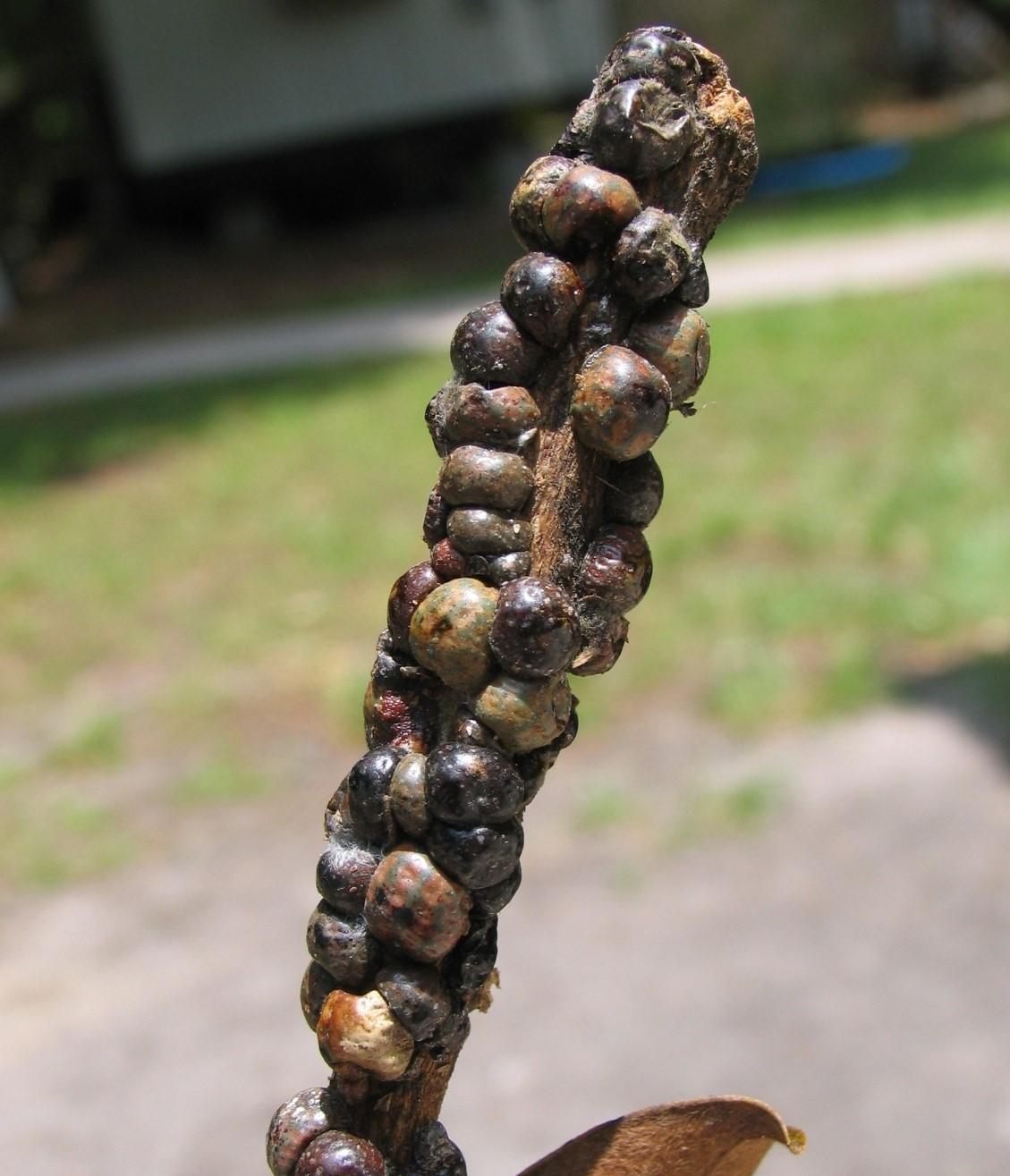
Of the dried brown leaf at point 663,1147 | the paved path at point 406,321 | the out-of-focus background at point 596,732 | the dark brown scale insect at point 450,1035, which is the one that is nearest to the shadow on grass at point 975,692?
the out-of-focus background at point 596,732

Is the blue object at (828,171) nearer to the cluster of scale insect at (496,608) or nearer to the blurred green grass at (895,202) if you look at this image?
the blurred green grass at (895,202)

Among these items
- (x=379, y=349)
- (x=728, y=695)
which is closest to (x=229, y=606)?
(x=728, y=695)

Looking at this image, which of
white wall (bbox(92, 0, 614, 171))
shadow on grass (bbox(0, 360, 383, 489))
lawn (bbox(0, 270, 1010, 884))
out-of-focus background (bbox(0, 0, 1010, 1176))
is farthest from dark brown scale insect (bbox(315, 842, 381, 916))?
white wall (bbox(92, 0, 614, 171))

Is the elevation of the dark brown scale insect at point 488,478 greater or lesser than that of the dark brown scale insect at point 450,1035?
greater

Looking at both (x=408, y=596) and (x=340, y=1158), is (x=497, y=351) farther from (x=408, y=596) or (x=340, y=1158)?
(x=340, y=1158)

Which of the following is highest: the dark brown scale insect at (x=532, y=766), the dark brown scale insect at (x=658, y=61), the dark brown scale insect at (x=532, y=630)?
the dark brown scale insect at (x=658, y=61)

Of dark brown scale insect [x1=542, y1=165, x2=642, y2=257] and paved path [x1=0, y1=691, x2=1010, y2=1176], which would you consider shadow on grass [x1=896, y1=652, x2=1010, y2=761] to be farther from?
dark brown scale insect [x1=542, y1=165, x2=642, y2=257]

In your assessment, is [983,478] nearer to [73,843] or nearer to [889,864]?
[889,864]
